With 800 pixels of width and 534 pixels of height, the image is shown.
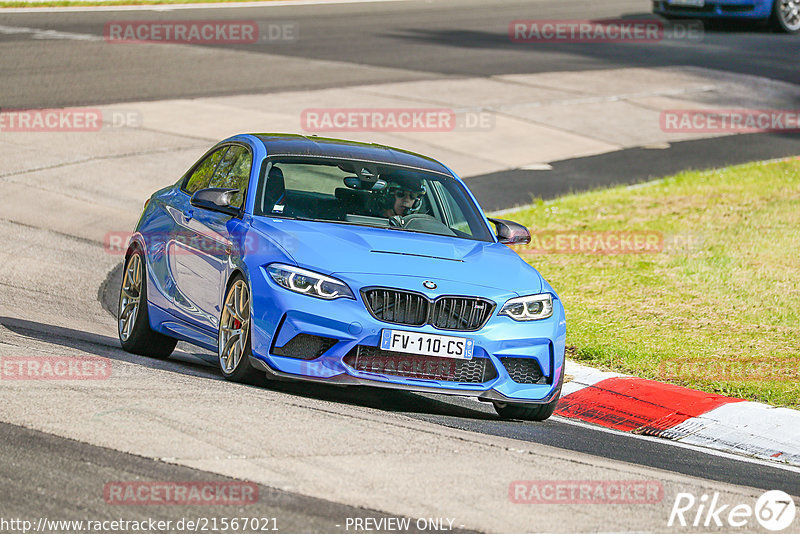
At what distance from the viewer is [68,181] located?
17.0 meters

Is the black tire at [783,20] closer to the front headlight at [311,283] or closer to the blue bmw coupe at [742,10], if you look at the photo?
the blue bmw coupe at [742,10]

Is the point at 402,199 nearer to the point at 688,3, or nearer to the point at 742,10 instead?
the point at 688,3

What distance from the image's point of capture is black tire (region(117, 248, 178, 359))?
962 centimetres

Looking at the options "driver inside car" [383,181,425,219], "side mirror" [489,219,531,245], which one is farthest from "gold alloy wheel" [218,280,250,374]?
"side mirror" [489,219,531,245]

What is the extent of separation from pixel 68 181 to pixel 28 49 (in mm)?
9807

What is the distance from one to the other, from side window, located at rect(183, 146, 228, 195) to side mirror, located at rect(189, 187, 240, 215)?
3.01 feet

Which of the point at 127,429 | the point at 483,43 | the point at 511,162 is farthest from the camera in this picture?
the point at 483,43

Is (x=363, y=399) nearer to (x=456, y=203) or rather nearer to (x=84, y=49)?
(x=456, y=203)

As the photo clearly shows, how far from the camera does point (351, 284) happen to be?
7688mm

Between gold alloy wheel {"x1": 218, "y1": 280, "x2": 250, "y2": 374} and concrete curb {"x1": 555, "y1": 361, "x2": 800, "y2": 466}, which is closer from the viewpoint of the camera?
gold alloy wheel {"x1": 218, "y1": 280, "x2": 250, "y2": 374}

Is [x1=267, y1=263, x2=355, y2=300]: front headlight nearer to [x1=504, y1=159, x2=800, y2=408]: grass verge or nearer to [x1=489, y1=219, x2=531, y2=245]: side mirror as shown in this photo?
[x1=489, y1=219, x2=531, y2=245]: side mirror

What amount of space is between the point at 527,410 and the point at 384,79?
1776cm

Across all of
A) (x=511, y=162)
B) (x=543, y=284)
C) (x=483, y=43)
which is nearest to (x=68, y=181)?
(x=511, y=162)

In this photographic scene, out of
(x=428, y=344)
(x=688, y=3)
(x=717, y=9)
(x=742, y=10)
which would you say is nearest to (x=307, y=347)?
(x=428, y=344)
